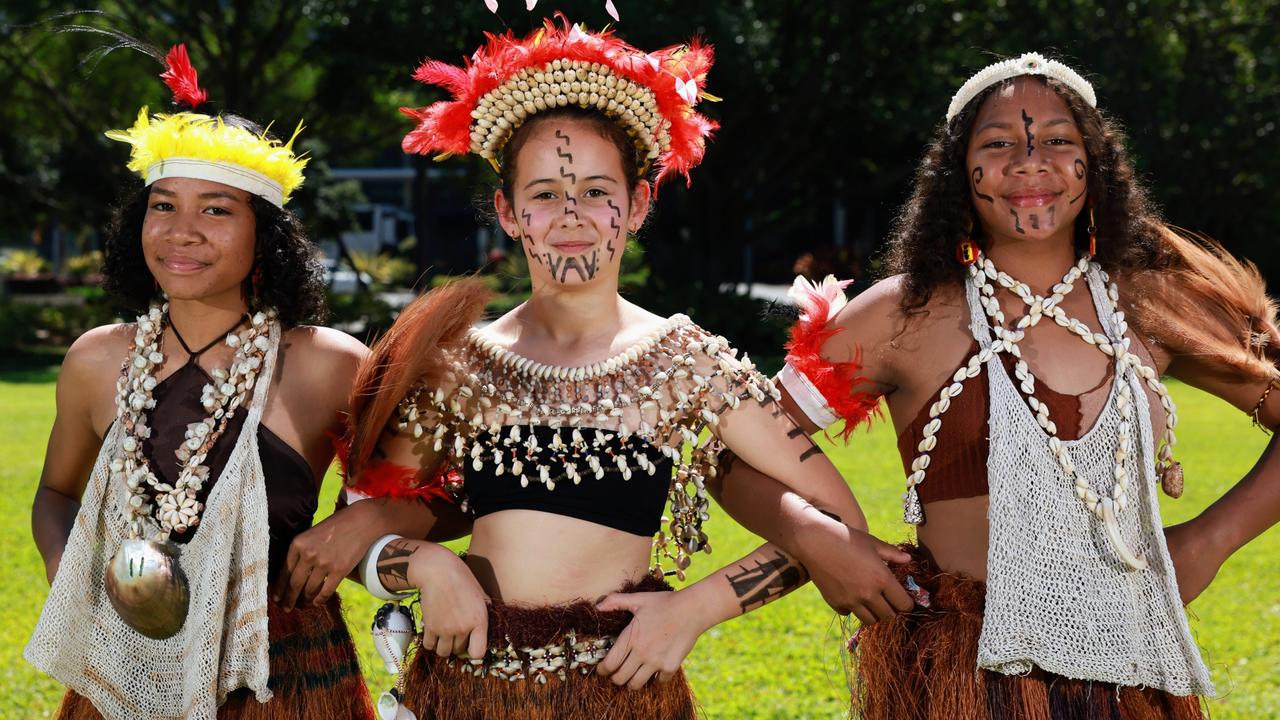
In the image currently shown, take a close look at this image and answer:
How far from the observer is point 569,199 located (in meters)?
2.48

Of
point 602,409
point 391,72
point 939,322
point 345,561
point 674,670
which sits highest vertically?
point 391,72

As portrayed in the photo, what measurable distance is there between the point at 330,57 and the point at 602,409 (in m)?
14.1

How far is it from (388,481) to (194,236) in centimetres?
70

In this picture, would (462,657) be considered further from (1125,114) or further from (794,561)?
(1125,114)

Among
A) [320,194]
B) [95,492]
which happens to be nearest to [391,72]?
[320,194]

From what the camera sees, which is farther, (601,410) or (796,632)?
(796,632)

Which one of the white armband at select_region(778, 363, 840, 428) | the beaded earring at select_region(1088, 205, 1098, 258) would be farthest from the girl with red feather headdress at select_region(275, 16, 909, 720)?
the beaded earring at select_region(1088, 205, 1098, 258)

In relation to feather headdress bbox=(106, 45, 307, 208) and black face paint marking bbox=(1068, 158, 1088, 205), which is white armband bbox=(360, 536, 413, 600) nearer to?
feather headdress bbox=(106, 45, 307, 208)

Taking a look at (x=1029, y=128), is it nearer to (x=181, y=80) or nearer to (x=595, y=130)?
(x=595, y=130)

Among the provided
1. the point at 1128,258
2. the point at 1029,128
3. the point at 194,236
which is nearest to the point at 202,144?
the point at 194,236

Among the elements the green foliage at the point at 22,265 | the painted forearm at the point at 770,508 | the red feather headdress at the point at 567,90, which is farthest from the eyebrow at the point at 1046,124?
the green foliage at the point at 22,265

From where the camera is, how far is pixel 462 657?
7.93ft

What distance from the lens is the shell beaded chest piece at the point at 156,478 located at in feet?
7.79

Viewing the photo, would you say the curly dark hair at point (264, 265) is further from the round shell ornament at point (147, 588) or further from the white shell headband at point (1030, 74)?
the white shell headband at point (1030, 74)
